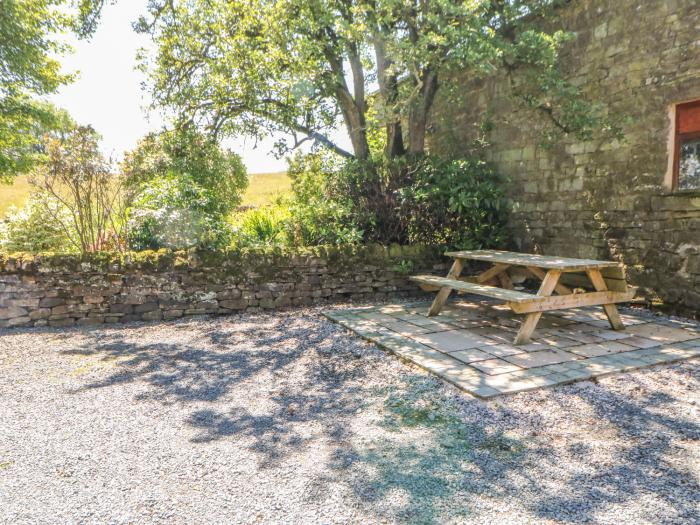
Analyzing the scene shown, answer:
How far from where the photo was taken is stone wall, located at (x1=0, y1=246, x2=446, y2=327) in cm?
563

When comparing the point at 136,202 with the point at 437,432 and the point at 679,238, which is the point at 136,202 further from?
the point at 679,238

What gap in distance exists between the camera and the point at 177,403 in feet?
11.1

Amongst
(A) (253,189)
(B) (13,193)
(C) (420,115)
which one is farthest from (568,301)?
(B) (13,193)

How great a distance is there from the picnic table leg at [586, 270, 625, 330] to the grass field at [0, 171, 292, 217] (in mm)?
11725

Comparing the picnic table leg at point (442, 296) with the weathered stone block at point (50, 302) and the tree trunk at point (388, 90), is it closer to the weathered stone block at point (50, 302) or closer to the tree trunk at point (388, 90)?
the tree trunk at point (388, 90)

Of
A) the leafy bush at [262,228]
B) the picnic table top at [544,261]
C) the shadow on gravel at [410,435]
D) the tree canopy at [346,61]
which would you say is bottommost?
the shadow on gravel at [410,435]

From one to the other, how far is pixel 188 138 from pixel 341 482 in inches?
286

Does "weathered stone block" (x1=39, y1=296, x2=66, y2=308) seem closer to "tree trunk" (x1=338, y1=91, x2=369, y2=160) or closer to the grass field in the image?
"tree trunk" (x1=338, y1=91, x2=369, y2=160)

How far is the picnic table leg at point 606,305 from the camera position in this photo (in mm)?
4594

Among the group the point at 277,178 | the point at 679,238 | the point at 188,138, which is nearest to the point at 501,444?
the point at 679,238

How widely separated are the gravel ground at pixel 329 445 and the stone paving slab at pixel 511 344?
170mm

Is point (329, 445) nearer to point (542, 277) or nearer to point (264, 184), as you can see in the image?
point (542, 277)

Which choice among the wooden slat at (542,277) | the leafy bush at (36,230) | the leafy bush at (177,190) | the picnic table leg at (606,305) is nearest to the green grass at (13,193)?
the leafy bush at (36,230)

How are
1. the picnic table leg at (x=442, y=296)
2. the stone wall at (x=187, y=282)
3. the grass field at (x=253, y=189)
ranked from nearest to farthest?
1. the picnic table leg at (x=442, y=296)
2. the stone wall at (x=187, y=282)
3. the grass field at (x=253, y=189)
